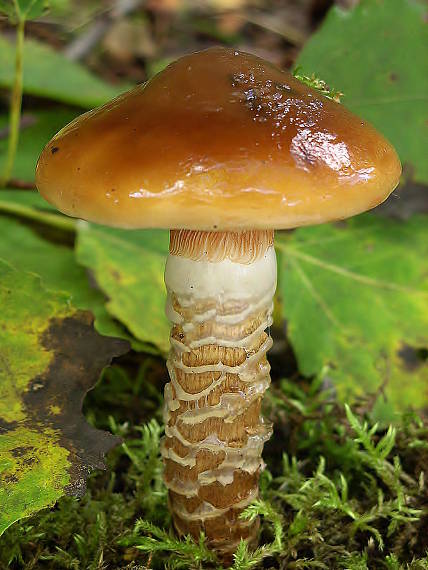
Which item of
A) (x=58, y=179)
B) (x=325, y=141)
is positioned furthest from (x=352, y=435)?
(x=58, y=179)

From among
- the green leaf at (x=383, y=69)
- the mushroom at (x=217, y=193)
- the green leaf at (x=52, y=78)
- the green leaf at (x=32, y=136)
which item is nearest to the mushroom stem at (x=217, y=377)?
the mushroom at (x=217, y=193)

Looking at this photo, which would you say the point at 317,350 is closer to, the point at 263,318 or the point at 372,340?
the point at 372,340

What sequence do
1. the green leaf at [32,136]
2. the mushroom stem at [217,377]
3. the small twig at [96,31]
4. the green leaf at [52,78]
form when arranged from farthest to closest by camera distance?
the small twig at [96,31] < the green leaf at [52,78] < the green leaf at [32,136] < the mushroom stem at [217,377]

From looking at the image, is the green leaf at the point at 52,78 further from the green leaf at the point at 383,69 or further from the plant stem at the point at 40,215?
the green leaf at the point at 383,69

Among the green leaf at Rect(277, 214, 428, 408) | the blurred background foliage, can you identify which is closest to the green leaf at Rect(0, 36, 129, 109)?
the blurred background foliage

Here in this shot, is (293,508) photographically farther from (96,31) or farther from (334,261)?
(96,31)

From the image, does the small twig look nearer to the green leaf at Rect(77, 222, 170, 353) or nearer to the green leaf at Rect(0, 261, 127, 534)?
the green leaf at Rect(77, 222, 170, 353)

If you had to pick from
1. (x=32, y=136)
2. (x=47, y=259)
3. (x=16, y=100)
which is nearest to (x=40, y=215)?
(x=47, y=259)
